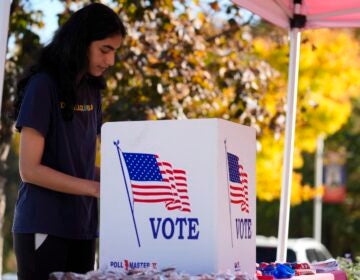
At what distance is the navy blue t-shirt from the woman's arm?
0.05m

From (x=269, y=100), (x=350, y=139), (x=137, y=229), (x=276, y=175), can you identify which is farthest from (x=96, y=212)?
(x=350, y=139)

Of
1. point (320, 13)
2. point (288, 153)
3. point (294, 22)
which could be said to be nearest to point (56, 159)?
point (288, 153)

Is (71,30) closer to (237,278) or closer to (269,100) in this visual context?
(237,278)

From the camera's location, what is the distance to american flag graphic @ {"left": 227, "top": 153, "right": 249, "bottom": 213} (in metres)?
2.92

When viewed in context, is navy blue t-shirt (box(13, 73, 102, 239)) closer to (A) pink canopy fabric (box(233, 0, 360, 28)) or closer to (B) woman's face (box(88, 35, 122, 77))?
(B) woman's face (box(88, 35, 122, 77))

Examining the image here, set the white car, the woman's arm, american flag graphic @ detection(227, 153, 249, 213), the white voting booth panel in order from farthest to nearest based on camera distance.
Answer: the white car < the woman's arm < american flag graphic @ detection(227, 153, 249, 213) < the white voting booth panel

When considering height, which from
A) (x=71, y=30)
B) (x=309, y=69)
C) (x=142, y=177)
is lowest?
(x=142, y=177)

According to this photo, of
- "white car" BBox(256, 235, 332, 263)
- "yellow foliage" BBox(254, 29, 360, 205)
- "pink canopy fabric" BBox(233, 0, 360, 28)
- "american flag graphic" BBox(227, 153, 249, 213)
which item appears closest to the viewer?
"american flag graphic" BBox(227, 153, 249, 213)

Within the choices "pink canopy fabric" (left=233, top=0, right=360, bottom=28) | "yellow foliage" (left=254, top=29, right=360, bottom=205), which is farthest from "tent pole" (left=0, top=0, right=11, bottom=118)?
"yellow foliage" (left=254, top=29, right=360, bottom=205)

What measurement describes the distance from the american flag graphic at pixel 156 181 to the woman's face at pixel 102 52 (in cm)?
59

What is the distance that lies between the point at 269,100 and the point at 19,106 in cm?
555

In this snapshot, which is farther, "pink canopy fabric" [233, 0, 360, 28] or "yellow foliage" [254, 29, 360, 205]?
"yellow foliage" [254, 29, 360, 205]

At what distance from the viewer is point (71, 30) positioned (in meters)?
3.30

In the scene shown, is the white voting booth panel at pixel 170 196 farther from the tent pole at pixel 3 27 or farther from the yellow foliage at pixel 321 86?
the yellow foliage at pixel 321 86
